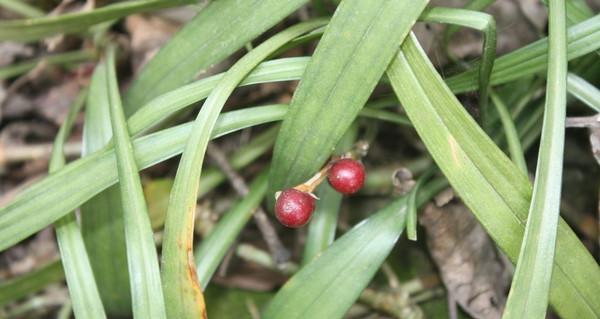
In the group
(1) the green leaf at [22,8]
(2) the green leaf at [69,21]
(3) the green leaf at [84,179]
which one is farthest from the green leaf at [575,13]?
(1) the green leaf at [22,8]

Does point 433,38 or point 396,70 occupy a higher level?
point 433,38

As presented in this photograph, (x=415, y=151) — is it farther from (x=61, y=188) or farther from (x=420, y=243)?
(x=61, y=188)

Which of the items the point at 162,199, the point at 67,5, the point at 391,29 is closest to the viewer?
the point at 391,29

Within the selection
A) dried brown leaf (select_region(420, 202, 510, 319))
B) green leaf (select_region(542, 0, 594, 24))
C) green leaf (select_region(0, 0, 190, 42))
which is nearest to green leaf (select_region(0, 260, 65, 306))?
green leaf (select_region(0, 0, 190, 42))

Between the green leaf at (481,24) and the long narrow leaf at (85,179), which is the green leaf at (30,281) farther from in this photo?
the green leaf at (481,24)

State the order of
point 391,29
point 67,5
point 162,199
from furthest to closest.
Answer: point 67,5 < point 162,199 < point 391,29

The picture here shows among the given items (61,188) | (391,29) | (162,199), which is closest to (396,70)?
(391,29)

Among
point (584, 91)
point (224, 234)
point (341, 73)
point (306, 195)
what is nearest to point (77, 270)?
point (224, 234)

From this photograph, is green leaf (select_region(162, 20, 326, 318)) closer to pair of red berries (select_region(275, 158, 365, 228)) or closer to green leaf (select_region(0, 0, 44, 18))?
pair of red berries (select_region(275, 158, 365, 228))
